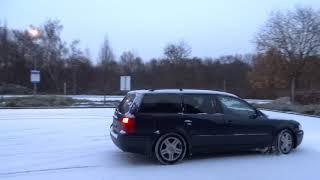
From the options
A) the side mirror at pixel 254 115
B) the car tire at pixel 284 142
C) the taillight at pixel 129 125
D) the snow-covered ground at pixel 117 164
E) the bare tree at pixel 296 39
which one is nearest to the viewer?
the snow-covered ground at pixel 117 164

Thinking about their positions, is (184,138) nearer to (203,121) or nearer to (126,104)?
(203,121)

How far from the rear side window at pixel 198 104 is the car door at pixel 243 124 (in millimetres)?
262

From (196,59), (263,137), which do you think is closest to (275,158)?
(263,137)

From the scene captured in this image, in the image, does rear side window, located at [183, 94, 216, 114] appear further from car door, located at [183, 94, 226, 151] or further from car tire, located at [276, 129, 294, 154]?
car tire, located at [276, 129, 294, 154]

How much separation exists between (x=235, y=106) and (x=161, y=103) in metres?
1.76

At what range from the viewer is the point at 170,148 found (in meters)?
9.73

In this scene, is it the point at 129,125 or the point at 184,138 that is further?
the point at 184,138

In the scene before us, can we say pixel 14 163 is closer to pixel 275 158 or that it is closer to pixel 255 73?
pixel 275 158

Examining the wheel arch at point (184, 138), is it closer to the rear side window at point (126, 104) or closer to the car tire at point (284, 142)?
the rear side window at point (126, 104)

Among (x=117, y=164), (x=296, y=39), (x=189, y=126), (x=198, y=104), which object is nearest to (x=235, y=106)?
(x=198, y=104)

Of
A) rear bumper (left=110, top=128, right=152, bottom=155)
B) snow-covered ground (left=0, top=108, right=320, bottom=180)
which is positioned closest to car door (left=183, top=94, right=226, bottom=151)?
snow-covered ground (left=0, top=108, right=320, bottom=180)

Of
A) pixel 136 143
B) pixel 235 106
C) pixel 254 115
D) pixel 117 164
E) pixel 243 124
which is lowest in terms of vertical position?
pixel 117 164

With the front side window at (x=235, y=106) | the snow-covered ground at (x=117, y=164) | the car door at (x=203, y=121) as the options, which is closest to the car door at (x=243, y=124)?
the front side window at (x=235, y=106)

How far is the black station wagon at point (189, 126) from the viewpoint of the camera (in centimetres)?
960
